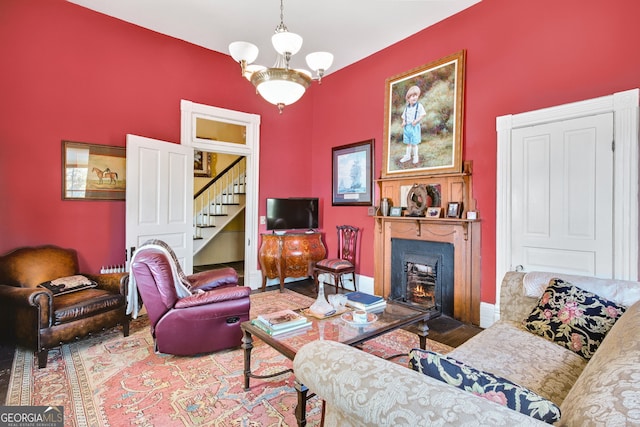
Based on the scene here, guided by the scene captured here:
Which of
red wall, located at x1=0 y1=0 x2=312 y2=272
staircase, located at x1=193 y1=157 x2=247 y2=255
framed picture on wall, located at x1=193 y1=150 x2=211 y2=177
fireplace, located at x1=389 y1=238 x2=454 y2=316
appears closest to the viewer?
red wall, located at x1=0 y1=0 x2=312 y2=272

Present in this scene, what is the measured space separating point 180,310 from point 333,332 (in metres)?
1.35

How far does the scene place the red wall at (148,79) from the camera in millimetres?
2930

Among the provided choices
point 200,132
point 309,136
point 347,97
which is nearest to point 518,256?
point 347,97

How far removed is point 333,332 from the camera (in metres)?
2.15

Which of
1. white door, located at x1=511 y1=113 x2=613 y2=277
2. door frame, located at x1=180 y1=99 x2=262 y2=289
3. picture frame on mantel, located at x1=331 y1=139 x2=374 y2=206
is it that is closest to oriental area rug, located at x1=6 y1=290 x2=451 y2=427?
white door, located at x1=511 y1=113 x2=613 y2=277

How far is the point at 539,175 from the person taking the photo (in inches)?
123

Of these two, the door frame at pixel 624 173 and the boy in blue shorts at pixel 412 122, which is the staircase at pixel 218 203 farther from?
the door frame at pixel 624 173

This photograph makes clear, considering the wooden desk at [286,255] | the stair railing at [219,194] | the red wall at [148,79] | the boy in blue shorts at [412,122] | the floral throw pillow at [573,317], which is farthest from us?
the stair railing at [219,194]

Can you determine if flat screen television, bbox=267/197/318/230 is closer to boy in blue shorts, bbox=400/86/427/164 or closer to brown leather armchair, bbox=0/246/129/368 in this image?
boy in blue shorts, bbox=400/86/427/164

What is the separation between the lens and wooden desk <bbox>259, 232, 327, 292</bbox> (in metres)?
4.84

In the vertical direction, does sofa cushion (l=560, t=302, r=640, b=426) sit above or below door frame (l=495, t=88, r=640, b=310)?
below

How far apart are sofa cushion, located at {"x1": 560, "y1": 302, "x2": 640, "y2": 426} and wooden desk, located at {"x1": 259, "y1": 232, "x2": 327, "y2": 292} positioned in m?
4.02

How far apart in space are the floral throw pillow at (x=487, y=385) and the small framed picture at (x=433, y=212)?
2998 millimetres

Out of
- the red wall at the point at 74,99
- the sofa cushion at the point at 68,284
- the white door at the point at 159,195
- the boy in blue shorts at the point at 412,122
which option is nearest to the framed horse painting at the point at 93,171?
the red wall at the point at 74,99
